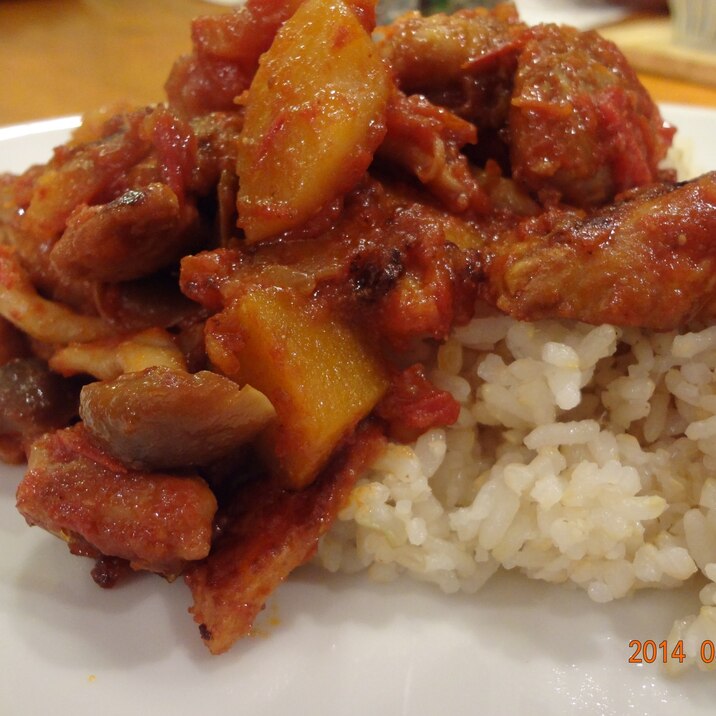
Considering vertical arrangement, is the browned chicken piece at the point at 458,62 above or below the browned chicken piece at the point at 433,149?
above

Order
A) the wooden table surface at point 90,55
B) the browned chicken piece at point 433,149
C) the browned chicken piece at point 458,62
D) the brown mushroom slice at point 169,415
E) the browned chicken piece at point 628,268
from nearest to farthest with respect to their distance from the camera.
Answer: the brown mushroom slice at point 169,415 < the browned chicken piece at point 628,268 < the browned chicken piece at point 433,149 < the browned chicken piece at point 458,62 < the wooden table surface at point 90,55

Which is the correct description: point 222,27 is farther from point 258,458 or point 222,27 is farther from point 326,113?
point 258,458

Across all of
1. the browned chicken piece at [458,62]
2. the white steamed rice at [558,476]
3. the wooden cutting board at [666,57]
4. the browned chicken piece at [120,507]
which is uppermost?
the browned chicken piece at [458,62]

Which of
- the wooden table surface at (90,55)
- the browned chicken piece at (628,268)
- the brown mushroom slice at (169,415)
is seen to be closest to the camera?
the brown mushroom slice at (169,415)

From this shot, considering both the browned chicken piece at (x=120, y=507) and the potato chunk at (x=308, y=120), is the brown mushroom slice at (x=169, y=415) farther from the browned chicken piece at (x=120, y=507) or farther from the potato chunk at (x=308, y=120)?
the potato chunk at (x=308, y=120)

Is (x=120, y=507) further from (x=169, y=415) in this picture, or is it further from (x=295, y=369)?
(x=295, y=369)

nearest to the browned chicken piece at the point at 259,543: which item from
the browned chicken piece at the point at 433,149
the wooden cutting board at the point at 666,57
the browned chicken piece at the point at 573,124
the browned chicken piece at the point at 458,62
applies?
the browned chicken piece at the point at 433,149
